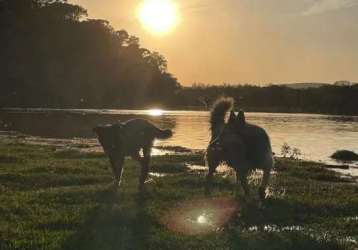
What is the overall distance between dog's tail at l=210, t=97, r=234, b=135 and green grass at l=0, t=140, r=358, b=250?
2.09 metres

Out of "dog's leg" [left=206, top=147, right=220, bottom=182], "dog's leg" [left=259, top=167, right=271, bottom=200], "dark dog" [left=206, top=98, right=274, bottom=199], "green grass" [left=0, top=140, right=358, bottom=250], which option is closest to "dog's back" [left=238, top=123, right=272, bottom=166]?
"dark dog" [left=206, top=98, right=274, bottom=199]

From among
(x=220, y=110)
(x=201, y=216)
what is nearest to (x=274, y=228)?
(x=201, y=216)

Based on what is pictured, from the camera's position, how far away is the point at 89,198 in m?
14.9

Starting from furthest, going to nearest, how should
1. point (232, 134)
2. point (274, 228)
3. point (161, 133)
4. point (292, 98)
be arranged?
1. point (292, 98)
2. point (161, 133)
3. point (232, 134)
4. point (274, 228)

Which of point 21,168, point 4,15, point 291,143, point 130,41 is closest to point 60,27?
point 4,15

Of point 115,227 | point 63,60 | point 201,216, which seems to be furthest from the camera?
point 63,60

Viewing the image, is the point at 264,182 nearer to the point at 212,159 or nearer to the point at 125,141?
the point at 212,159

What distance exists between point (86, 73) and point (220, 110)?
449 ft

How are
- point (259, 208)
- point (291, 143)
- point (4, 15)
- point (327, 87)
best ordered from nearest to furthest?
point (259, 208) → point (291, 143) → point (4, 15) → point (327, 87)

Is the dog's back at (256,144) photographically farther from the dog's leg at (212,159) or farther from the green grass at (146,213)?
the green grass at (146,213)

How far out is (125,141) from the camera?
17.1 metres

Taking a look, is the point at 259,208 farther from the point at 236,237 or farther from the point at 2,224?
the point at 2,224

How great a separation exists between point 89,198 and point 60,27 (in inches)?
5432

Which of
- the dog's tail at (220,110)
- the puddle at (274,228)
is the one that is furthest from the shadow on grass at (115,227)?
the dog's tail at (220,110)
